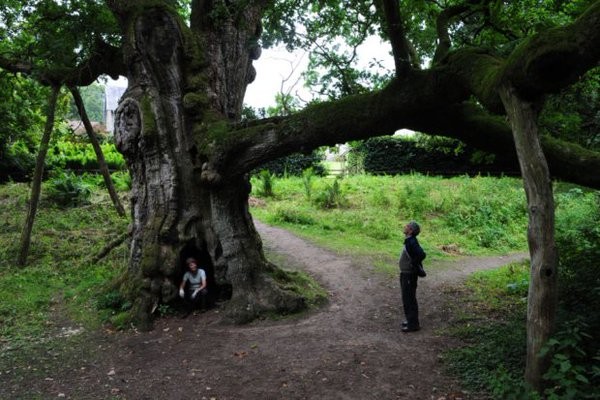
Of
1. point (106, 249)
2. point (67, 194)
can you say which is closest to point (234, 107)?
point (106, 249)

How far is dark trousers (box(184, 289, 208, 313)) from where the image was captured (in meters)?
9.45

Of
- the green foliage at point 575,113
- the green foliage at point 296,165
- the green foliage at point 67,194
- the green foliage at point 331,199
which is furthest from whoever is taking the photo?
the green foliage at point 296,165

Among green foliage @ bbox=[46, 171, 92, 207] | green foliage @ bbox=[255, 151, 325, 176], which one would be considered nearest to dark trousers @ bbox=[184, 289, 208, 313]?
green foliage @ bbox=[46, 171, 92, 207]

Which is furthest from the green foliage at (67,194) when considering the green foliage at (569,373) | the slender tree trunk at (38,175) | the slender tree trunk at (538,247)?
the green foliage at (569,373)

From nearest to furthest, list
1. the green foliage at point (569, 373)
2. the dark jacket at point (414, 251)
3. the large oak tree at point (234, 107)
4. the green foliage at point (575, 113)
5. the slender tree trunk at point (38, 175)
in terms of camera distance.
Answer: the green foliage at point (569, 373) < the large oak tree at point (234, 107) < the dark jacket at point (414, 251) < the green foliage at point (575, 113) < the slender tree trunk at point (38, 175)

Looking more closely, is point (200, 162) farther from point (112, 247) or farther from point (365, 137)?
point (112, 247)

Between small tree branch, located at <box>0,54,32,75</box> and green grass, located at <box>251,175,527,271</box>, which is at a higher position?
small tree branch, located at <box>0,54,32,75</box>

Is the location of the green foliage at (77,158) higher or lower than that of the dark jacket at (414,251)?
higher

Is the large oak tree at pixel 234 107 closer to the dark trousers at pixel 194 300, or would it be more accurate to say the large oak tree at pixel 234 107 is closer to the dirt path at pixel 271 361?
the dark trousers at pixel 194 300

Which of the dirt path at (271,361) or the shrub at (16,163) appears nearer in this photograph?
the dirt path at (271,361)

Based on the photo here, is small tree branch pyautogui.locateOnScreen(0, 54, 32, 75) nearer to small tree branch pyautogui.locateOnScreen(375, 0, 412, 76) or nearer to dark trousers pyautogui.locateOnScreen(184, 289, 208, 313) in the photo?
dark trousers pyautogui.locateOnScreen(184, 289, 208, 313)

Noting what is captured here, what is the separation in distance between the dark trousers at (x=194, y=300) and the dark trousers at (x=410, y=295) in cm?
378

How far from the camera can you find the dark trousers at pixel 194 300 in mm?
9445

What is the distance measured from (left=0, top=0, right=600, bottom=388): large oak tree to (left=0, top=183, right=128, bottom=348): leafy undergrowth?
153cm
